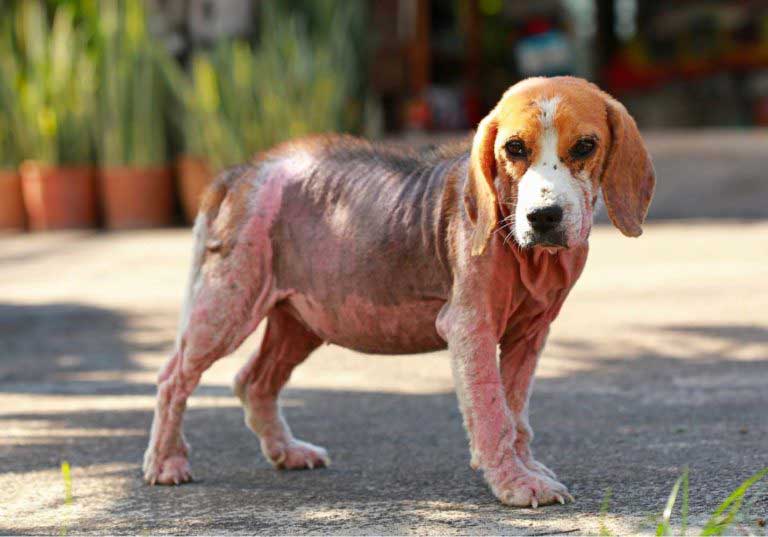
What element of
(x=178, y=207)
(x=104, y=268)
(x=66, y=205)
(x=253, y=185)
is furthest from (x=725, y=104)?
(x=253, y=185)

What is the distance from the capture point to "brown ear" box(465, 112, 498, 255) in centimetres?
397

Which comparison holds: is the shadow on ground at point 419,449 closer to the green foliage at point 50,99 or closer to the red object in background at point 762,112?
the green foliage at point 50,99

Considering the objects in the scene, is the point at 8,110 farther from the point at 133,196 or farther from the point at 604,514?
the point at 604,514

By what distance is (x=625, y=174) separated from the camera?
402 centimetres

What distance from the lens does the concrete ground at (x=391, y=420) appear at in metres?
4.04

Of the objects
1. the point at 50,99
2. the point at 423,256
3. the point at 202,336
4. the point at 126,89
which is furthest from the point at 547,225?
the point at 50,99

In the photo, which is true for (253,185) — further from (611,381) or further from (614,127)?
(611,381)

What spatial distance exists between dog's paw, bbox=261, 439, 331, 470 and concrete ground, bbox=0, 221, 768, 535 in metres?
0.06

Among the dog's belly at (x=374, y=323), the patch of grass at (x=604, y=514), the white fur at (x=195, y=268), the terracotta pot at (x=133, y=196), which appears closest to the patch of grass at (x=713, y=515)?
the patch of grass at (x=604, y=514)

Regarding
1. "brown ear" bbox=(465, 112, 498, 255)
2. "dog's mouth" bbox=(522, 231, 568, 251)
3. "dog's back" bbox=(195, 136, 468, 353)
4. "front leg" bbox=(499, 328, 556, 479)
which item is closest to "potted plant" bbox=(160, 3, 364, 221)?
"dog's back" bbox=(195, 136, 468, 353)

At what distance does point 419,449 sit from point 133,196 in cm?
828

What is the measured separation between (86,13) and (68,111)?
1.53 meters

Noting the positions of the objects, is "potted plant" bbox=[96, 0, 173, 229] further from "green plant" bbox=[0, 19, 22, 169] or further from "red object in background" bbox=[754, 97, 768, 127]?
"red object in background" bbox=[754, 97, 768, 127]

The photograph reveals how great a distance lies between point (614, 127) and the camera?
3.99 metres
